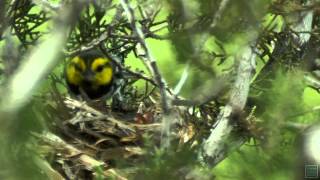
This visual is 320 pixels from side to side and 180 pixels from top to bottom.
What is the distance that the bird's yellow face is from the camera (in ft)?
7.07

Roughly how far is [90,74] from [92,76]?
0.02 m

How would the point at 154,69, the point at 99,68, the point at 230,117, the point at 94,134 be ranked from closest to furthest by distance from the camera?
the point at 154,69
the point at 230,117
the point at 94,134
the point at 99,68

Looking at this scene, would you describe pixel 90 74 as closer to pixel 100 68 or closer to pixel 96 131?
pixel 100 68

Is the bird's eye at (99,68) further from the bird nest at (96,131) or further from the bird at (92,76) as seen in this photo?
the bird nest at (96,131)

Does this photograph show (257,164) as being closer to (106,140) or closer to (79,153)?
(79,153)

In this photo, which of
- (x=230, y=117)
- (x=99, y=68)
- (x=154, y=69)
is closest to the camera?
(x=154, y=69)

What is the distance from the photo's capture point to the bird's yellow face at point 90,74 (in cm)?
216

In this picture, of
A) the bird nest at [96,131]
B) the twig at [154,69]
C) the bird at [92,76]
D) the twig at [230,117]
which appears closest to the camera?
the twig at [154,69]

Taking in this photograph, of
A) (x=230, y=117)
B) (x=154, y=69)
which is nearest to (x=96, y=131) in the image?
(x=230, y=117)

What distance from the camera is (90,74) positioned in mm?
2217

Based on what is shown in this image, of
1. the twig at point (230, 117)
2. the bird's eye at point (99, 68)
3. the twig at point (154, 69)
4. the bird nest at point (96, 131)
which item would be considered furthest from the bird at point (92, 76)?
the twig at point (154, 69)

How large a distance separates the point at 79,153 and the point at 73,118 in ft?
0.84

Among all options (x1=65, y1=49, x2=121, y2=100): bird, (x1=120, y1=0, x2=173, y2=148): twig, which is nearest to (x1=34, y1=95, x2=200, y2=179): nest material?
(x1=65, y1=49, x2=121, y2=100): bird

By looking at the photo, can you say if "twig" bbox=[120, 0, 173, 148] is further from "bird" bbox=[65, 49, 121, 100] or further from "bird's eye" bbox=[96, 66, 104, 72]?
"bird's eye" bbox=[96, 66, 104, 72]
